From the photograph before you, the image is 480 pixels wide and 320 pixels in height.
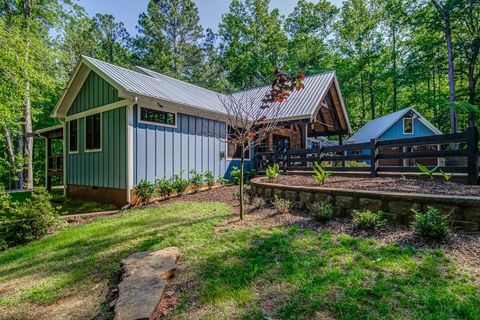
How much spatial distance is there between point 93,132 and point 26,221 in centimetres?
459

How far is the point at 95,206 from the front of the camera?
850 cm

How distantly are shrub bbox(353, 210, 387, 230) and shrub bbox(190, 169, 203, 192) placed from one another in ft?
20.7

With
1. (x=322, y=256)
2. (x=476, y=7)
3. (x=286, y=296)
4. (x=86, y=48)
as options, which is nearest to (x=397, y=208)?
(x=322, y=256)

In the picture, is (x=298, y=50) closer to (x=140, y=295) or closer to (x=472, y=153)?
(x=472, y=153)

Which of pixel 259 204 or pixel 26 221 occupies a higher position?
pixel 259 204

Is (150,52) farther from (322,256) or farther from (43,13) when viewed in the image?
(322,256)

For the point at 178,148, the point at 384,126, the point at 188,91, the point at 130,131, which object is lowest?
the point at 178,148

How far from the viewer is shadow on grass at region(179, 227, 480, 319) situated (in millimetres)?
2109

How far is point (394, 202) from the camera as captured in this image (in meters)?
3.90

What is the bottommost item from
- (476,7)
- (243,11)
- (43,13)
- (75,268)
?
(75,268)

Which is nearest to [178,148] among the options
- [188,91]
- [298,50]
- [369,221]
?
[188,91]

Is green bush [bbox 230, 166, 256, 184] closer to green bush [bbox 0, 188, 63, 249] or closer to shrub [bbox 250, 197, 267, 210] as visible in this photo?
shrub [bbox 250, 197, 267, 210]

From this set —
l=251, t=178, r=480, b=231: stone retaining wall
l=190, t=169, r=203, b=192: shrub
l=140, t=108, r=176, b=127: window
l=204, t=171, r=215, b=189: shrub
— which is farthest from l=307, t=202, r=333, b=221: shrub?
l=140, t=108, r=176, b=127: window

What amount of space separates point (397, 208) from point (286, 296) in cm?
248
